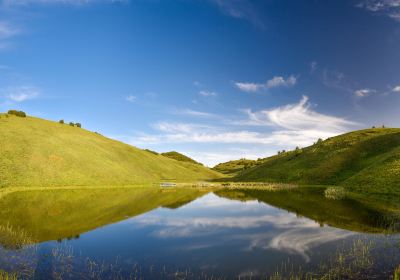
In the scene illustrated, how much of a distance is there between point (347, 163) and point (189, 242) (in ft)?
322

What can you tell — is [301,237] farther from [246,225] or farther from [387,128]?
[387,128]

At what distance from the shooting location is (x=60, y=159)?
10006 cm

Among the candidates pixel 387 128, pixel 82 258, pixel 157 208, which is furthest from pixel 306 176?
pixel 82 258

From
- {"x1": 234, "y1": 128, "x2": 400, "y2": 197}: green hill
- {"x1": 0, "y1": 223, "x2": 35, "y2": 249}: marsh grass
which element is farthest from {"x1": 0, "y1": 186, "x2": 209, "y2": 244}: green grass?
{"x1": 234, "y1": 128, "x2": 400, "y2": 197}: green hill

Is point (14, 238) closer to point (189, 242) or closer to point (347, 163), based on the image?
point (189, 242)

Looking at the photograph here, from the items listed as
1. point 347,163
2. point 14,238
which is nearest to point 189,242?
point 14,238

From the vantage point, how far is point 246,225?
120 ft

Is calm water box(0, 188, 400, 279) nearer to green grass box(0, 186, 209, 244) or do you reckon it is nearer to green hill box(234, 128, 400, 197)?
green grass box(0, 186, 209, 244)

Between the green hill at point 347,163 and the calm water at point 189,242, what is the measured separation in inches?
1323

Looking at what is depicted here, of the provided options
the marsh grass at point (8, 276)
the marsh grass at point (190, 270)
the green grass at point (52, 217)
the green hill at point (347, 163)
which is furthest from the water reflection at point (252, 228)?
the green hill at point (347, 163)

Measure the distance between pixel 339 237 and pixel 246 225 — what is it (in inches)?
432

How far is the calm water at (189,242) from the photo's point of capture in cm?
1941

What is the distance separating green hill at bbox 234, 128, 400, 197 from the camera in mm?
75938

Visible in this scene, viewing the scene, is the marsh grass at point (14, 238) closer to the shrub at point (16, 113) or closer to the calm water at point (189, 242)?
the calm water at point (189, 242)
